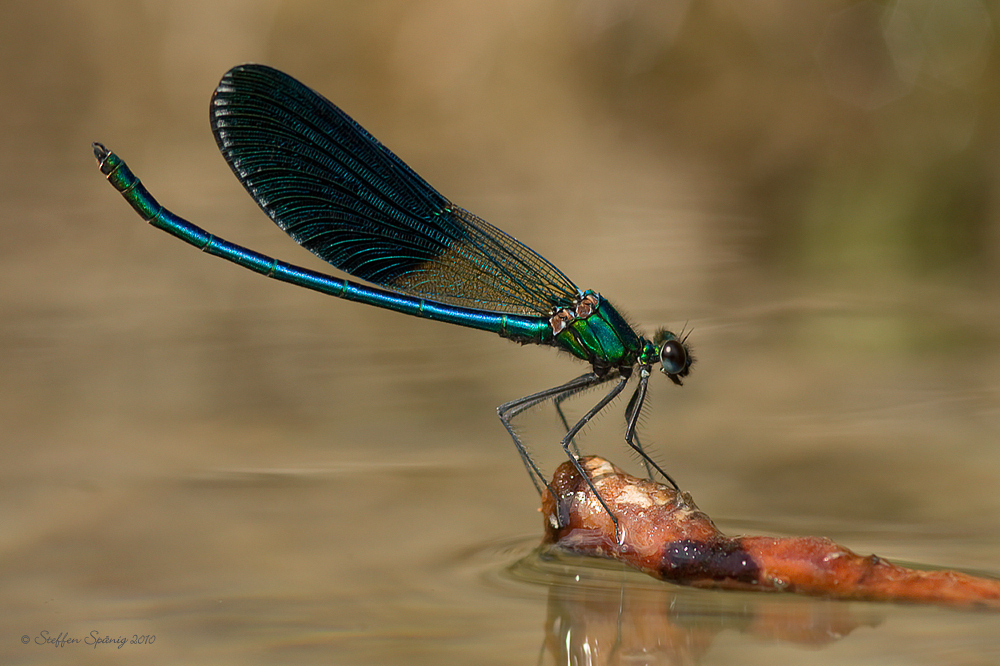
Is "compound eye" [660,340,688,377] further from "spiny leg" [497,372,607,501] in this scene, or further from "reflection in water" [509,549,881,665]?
"reflection in water" [509,549,881,665]

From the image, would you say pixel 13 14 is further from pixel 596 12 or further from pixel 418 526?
pixel 418 526

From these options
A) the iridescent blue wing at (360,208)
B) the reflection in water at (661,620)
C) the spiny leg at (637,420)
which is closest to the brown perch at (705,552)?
the reflection in water at (661,620)

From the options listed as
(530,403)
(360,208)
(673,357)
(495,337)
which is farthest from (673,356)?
(495,337)

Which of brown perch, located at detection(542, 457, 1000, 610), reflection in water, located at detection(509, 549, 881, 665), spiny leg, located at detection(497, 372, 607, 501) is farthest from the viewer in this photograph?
spiny leg, located at detection(497, 372, 607, 501)

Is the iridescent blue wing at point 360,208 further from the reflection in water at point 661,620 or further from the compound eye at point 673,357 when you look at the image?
the reflection in water at point 661,620

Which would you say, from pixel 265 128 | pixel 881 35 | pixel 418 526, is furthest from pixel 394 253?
pixel 881 35

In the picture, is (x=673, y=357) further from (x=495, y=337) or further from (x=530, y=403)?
(x=495, y=337)

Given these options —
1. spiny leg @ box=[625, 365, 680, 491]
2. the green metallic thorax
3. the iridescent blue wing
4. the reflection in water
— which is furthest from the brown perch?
the iridescent blue wing
